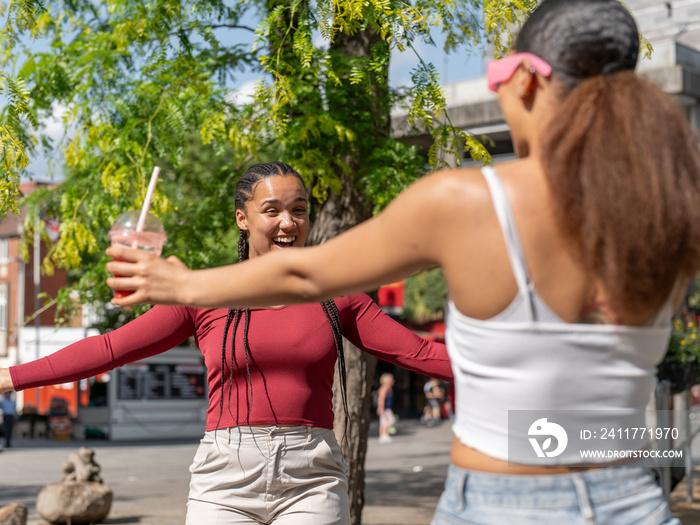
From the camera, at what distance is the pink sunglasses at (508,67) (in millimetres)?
1560

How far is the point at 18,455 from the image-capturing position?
65.1 feet

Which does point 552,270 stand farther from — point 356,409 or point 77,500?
point 77,500

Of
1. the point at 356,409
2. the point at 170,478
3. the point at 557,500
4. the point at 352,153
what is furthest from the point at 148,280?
the point at 170,478

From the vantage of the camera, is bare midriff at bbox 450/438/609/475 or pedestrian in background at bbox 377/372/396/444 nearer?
bare midriff at bbox 450/438/609/475

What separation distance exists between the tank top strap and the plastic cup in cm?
73

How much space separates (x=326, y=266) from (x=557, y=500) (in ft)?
1.86

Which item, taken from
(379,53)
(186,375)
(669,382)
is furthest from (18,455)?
(379,53)

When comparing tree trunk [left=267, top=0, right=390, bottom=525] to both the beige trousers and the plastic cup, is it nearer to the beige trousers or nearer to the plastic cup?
the beige trousers

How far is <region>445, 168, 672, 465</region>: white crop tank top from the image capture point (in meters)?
1.47

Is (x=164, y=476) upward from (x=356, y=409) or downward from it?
downward

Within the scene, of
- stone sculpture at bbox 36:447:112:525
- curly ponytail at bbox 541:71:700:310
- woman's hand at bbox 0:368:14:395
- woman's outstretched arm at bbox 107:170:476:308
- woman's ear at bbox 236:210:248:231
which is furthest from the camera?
stone sculpture at bbox 36:447:112:525

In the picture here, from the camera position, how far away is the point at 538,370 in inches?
58.8

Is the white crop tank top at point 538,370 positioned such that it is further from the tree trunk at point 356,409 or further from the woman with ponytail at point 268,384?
the tree trunk at point 356,409

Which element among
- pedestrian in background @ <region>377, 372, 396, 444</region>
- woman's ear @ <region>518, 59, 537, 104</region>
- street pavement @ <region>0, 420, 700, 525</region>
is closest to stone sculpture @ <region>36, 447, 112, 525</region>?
street pavement @ <region>0, 420, 700, 525</region>
